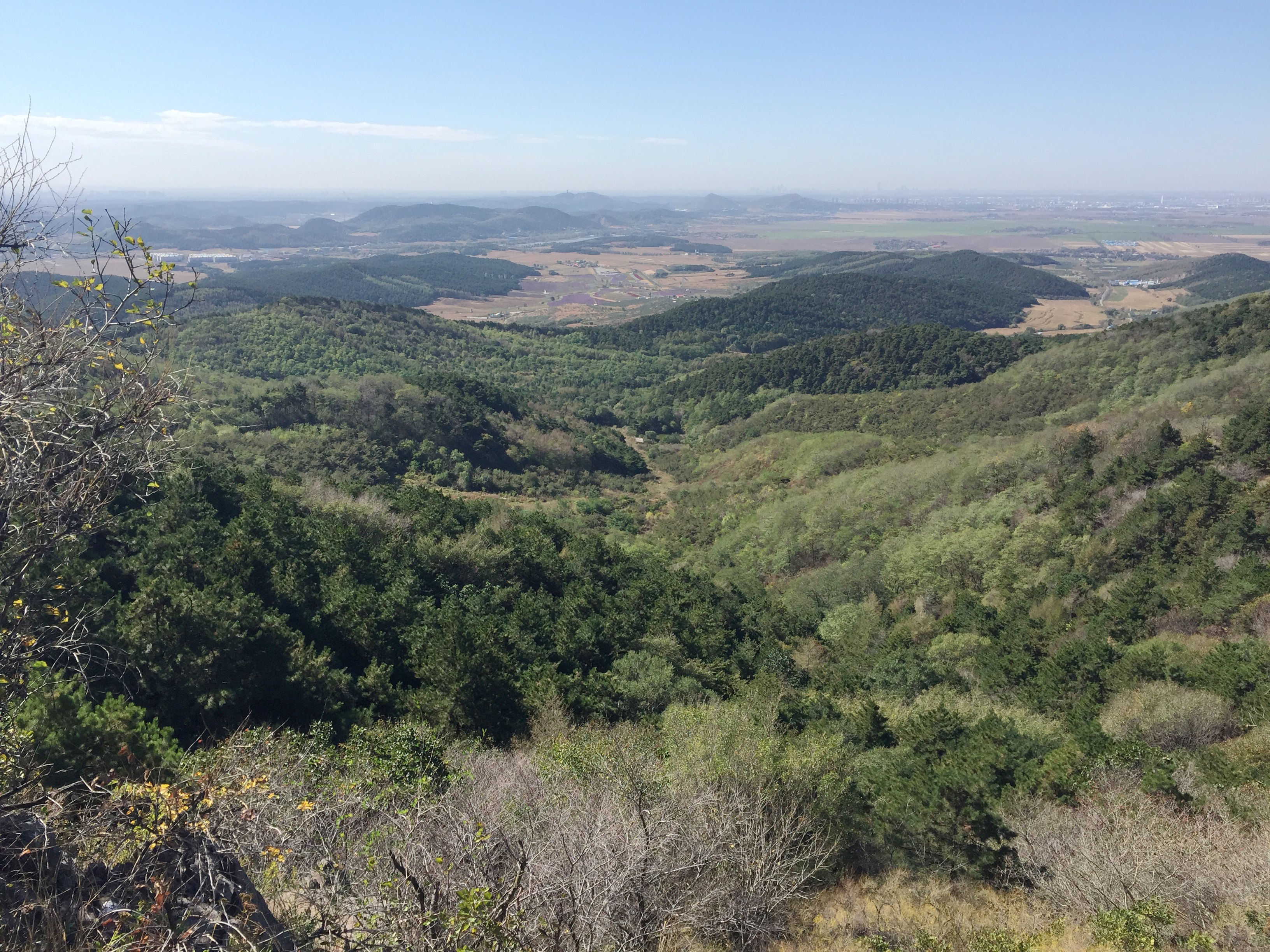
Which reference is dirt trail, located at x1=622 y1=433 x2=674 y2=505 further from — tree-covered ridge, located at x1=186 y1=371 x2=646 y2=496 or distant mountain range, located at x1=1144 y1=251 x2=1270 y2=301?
distant mountain range, located at x1=1144 y1=251 x2=1270 y2=301

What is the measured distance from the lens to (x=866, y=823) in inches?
600

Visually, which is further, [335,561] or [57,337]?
[335,561]

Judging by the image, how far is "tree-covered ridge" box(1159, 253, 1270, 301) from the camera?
504ft

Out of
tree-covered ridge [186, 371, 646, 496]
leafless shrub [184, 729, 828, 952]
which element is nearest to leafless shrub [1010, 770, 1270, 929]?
leafless shrub [184, 729, 828, 952]

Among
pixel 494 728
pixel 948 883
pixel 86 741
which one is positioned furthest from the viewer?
pixel 494 728

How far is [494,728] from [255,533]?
15202 mm

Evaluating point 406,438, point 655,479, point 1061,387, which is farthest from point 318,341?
point 1061,387

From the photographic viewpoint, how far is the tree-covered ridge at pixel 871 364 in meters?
86.1

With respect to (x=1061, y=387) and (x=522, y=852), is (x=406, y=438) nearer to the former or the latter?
(x=522, y=852)

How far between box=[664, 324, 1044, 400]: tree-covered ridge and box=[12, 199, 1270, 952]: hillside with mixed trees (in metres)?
27.2

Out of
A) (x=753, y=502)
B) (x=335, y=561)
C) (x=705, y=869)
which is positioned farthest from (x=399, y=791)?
(x=753, y=502)

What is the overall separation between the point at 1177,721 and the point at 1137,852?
25.1 ft

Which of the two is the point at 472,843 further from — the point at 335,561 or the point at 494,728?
the point at 335,561

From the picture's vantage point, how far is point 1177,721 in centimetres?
1722
